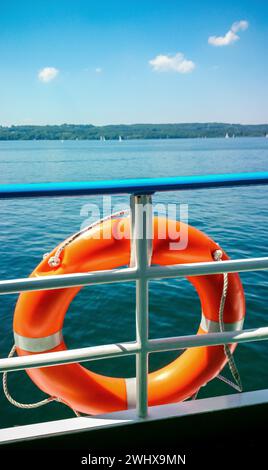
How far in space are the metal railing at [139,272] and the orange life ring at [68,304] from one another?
245 millimetres

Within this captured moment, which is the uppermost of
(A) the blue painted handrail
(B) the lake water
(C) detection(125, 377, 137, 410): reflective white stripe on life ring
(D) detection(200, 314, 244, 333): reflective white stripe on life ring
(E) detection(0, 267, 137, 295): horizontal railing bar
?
(A) the blue painted handrail

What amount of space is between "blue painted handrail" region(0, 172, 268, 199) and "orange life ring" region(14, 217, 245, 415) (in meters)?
0.31

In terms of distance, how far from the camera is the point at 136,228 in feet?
3.31

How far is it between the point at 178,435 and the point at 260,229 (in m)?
6.42

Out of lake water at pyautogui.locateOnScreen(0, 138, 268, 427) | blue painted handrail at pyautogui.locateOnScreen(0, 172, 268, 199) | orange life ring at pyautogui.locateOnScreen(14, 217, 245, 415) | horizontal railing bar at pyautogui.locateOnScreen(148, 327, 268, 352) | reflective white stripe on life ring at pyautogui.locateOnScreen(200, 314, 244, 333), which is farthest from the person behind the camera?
lake water at pyautogui.locateOnScreen(0, 138, 268, 427)

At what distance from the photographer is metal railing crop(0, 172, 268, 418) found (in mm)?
947

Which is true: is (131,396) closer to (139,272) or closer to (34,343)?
(34,343)

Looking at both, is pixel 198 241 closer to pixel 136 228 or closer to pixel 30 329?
pixel 136 228

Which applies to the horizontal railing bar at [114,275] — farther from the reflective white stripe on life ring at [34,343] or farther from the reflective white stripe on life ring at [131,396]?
the reflective white stripe on life ring at [131,396]

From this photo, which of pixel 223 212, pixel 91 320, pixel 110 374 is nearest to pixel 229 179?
pixel 110 374

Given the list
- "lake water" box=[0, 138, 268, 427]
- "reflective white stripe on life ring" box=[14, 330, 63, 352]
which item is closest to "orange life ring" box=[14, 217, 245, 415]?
"reflective white stripe on life ring" box=[14, 330, 63, 352]

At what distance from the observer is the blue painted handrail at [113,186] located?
0.93 m

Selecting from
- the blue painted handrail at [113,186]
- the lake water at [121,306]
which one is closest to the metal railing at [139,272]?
the blue painted handrail at [113,186]

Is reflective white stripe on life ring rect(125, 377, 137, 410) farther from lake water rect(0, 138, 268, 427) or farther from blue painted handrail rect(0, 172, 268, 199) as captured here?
lake water rect(0, 138, 268, 427)
